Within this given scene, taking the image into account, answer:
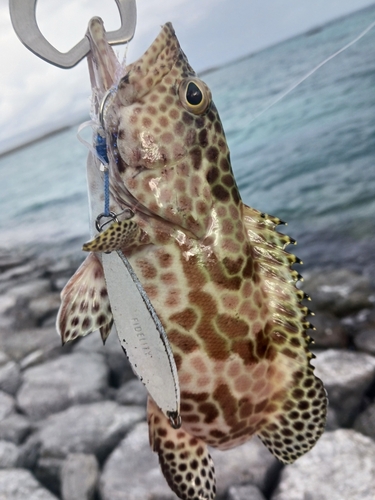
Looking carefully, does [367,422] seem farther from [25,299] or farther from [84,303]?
[25,299]

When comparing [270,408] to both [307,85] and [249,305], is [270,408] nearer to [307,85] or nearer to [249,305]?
[249,305]

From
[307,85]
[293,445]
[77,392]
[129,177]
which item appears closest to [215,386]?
[293,445]

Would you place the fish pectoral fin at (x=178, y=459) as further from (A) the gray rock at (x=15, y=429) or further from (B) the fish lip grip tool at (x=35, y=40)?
(A) the gray rock at (x=15, y=429)

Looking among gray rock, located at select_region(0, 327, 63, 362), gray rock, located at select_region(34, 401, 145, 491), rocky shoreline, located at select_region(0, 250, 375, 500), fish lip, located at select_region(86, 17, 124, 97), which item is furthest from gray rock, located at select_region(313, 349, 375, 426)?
fish lip, located at select_region(86, 17, 124, 97)

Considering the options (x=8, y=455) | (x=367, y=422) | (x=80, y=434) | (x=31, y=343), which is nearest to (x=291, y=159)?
(x=367, y=422)

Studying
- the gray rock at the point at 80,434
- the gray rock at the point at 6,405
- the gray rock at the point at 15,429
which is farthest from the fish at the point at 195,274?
the gray rock at the point at 6,405

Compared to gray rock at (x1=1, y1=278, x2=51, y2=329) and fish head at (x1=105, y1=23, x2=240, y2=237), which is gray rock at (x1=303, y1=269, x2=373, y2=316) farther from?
fish head at (x1=105, y1=23, x2=240, y2=237)
